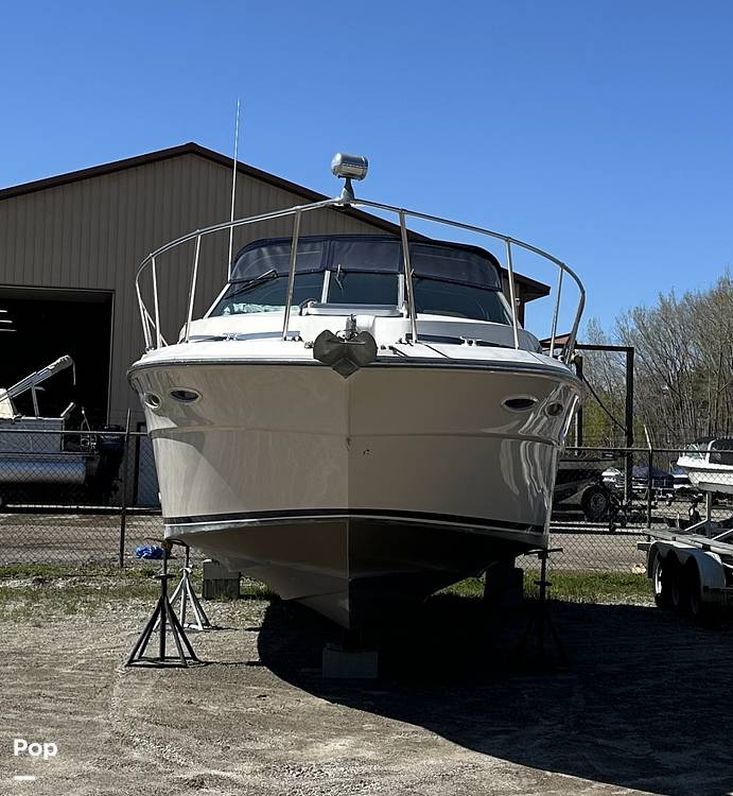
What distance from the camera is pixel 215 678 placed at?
21.4 feet

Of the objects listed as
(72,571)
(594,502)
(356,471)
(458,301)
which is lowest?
Result: (72,571)

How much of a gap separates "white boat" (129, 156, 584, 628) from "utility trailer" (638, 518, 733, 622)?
8.25 feet

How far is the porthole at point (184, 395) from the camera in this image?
6031 mm

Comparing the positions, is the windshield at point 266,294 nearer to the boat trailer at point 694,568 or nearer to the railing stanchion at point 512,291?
the railing stanchion at point 512,291

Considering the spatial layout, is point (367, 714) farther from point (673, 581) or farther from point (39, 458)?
point (39, 458)

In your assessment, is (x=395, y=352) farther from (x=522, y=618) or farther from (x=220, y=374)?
(x=522, y=618)

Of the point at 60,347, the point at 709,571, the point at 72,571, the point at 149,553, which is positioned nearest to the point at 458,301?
the point at 709,571

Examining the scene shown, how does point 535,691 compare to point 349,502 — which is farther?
point 535,691

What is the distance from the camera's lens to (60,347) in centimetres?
3086

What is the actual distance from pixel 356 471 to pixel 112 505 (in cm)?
1596

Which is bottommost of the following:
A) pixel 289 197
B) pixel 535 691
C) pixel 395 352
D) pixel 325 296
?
pixel 535 691

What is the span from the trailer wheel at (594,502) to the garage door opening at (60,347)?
46.2ft

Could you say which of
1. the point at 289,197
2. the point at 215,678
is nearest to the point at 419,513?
the point at 215,678

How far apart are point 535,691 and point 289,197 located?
56.0 feet
